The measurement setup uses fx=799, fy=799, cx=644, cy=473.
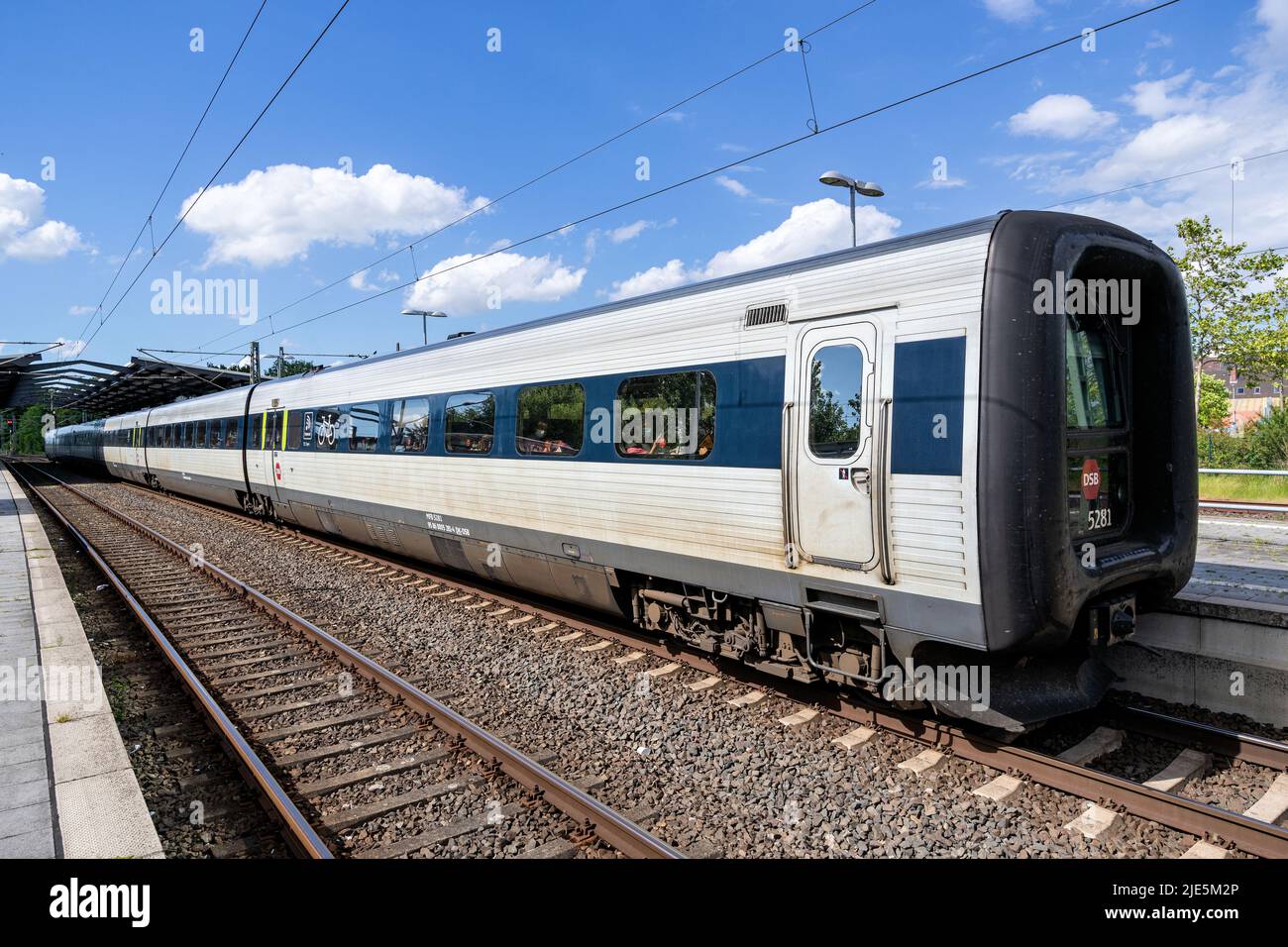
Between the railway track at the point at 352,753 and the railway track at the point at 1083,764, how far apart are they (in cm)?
217

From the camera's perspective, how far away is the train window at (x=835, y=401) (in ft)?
17.0

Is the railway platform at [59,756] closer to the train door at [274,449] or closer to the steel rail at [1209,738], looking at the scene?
the steel rail at [1209,738]

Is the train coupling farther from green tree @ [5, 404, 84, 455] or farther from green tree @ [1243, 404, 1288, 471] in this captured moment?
green tree @ [5, 404, 84, 455]

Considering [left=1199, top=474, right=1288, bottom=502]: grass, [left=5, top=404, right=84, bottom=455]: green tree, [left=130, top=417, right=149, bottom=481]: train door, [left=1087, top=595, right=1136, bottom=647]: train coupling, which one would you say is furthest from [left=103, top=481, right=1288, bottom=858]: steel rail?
[left=5, top=404, right=84, bottom=455]: green tree

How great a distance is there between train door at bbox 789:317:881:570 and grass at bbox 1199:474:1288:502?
15.1 m

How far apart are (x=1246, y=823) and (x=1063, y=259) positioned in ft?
10.5

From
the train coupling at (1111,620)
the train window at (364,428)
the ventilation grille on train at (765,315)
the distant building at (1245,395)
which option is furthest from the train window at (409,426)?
the distant building at (1245,395)

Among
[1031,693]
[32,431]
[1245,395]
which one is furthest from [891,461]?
[32,431]

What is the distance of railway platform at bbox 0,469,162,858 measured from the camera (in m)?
4.06

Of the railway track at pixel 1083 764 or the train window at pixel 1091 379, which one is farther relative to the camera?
the train window at pixel 1091 379

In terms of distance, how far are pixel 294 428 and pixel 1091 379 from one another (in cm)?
1358

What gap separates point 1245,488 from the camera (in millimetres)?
17500
